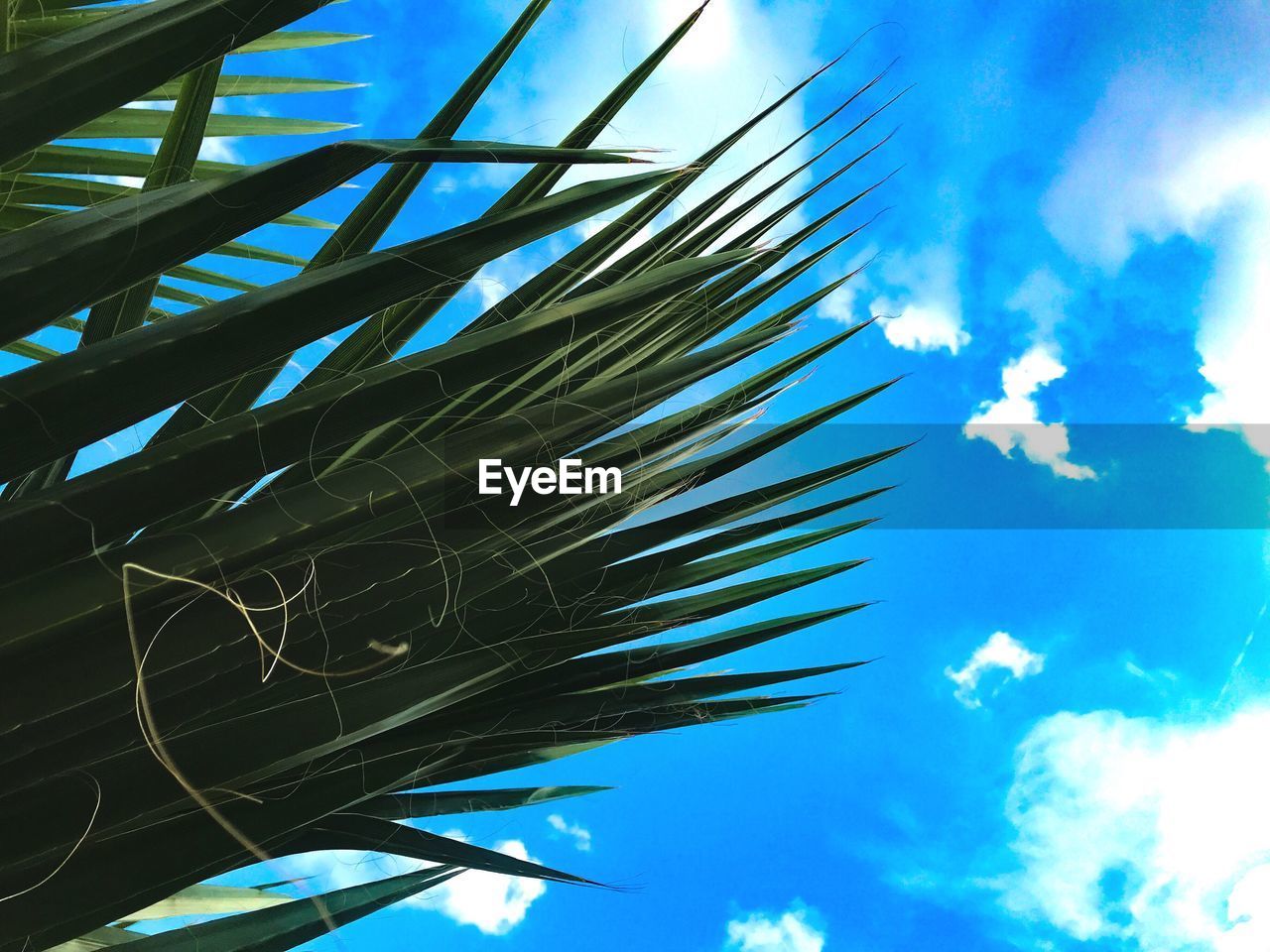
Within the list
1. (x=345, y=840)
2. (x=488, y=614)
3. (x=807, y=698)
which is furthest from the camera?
(x=807, y=698)

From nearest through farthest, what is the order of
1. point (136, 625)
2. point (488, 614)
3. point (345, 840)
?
point (136, 625)
point (488, 614)
point (345, 840)

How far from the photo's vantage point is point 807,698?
A: 2.38 feet

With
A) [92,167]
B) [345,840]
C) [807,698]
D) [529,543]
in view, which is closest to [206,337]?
[529,543]

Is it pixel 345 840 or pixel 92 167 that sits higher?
pixel 92 167

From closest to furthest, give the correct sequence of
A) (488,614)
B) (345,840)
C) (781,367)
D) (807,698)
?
(488,614) → (345,840) → (781,367) → (807,698)

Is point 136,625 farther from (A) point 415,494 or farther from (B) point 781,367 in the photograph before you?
(B) point 781,367

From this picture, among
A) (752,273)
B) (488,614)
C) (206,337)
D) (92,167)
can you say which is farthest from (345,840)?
(92,167)

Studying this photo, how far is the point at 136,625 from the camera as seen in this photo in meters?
0.27

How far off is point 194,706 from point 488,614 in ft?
0.42

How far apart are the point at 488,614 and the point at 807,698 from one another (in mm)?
441

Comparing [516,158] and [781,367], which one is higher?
[781,367]

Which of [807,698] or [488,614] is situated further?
[807,698]

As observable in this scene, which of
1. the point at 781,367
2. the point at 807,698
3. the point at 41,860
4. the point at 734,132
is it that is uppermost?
the point at 734,132

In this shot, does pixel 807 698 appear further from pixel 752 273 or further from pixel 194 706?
pixel 194 706
